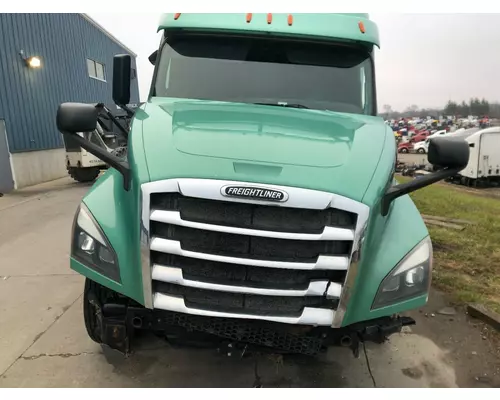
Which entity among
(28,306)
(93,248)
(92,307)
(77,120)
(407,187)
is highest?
(77,120)

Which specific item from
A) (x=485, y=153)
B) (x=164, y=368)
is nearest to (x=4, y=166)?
(x=164, y=368)

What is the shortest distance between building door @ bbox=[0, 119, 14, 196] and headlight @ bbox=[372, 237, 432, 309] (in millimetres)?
12927

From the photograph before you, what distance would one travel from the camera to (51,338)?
12.0 ft

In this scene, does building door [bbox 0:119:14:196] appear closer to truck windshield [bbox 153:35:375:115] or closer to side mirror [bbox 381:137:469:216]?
truck windshield [bbox 153:35:375:115]

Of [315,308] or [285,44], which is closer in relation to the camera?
[315,308]

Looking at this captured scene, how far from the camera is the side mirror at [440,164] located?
264cm

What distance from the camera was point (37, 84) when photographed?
48.9ft

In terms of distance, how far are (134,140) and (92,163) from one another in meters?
11.1

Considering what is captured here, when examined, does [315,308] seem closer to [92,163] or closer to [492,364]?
[492,364]

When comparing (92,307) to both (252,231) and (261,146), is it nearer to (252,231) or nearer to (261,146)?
(252,231)

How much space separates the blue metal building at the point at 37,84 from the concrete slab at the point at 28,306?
30.5 ft

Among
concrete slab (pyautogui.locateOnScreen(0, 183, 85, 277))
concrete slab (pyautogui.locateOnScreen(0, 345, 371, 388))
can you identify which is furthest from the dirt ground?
concrete slab (pyautogui.locateOnScreen(0, 183, 85, 277))

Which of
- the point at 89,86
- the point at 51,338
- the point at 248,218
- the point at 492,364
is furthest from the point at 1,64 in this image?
the point at 492,364

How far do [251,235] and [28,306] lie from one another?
10.1 feet
